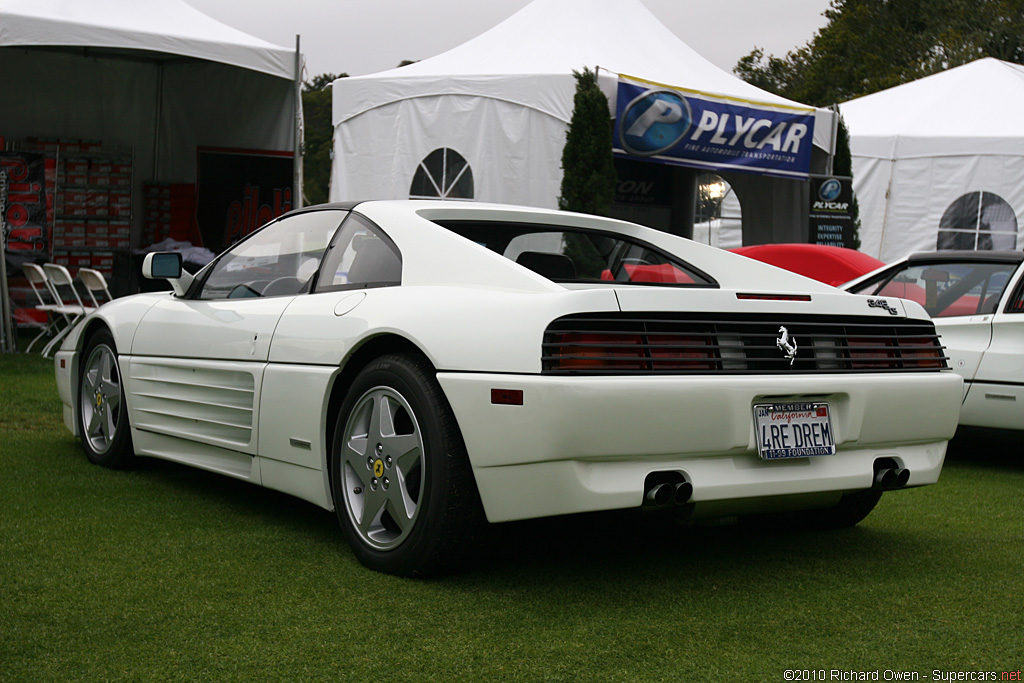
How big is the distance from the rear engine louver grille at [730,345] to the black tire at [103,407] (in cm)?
279

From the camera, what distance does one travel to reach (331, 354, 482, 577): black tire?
10.2 ft

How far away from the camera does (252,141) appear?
13.9 m

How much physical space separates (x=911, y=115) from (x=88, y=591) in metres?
20.9

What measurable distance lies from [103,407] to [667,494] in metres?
3.21

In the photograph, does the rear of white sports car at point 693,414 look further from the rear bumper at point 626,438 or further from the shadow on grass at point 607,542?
the shadow on grass at point 607,542

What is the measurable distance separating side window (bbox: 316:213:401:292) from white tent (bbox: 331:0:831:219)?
11.1 m

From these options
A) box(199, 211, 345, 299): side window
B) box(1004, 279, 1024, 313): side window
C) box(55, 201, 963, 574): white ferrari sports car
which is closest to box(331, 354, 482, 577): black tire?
box(55, 201, 963, 574): white ferrari sports car

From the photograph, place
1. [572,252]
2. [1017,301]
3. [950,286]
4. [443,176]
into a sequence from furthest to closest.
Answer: [443,176], [950,286], [1017,301], [572,252]

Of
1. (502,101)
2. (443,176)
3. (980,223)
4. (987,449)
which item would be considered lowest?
(987,449)

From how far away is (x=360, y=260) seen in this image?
382 centimetres

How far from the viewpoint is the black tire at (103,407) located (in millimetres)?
4953

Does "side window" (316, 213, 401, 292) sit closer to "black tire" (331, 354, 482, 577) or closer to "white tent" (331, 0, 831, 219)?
"black tire" (331, 354, 482, 577)

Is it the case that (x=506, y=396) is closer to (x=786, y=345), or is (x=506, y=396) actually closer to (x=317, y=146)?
(x=786, y=345)

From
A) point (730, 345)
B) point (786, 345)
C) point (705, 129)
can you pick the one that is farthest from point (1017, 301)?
point (705, 129)
